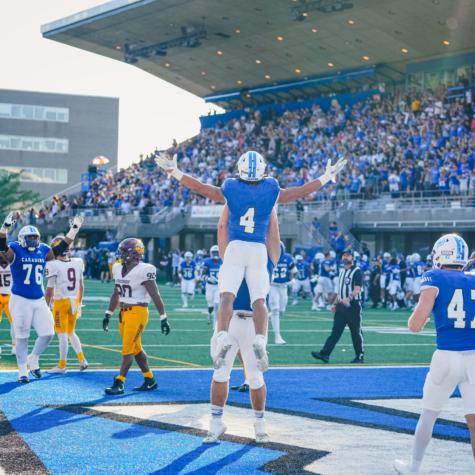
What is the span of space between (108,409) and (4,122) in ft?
173

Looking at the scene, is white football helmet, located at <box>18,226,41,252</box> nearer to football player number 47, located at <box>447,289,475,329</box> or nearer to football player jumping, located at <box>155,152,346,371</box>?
football player jumping, located at <box>155,152,346,371</box>

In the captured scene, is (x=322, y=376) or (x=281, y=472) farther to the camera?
(x=322, y=376)

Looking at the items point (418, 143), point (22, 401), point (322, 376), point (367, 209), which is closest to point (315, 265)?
point (367, 209)

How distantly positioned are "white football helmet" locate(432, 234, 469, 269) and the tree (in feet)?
143

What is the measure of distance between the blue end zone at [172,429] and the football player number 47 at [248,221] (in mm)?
1747

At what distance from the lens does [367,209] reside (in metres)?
29.1

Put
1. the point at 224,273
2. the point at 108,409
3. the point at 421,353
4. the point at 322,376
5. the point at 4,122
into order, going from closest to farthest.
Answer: the point at 224,273 → the point at 108,409 → the point at 322,376 → the point at 421,353 → the point at 4,122

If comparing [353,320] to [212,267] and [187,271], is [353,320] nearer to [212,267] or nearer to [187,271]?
[212,267]

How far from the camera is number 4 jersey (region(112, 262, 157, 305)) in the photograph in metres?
8.38

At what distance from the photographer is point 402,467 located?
16.2 feet

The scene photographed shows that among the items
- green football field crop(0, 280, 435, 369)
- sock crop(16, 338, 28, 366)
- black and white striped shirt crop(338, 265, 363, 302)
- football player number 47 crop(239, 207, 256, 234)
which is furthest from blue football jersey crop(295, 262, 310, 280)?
football player number 47 crop(239, 207, 256, 234)

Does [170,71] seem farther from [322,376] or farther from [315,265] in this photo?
[322,376]

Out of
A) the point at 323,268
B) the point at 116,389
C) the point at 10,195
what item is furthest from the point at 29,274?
the point at 10,195

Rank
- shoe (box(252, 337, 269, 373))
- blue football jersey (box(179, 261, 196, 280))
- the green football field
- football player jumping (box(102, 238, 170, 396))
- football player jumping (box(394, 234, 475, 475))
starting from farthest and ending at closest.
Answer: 1. blue football jersey (box(179, 261, 196, 280))
2. the green football field
3. football player jumping (box(102, 238, 170, 396))
4. shoe (box(252, 337, 269, 373))
5. football player jumping (box(394, 234, 475, 475))
